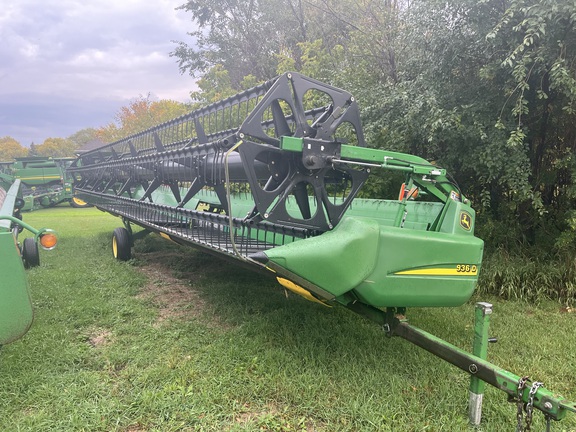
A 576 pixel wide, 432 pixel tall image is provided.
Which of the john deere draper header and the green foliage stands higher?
the john deere draper header

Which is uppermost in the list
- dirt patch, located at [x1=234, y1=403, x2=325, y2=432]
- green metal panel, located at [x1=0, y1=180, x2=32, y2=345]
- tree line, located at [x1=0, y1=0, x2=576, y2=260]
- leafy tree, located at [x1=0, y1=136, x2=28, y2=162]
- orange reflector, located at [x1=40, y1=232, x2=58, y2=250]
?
leafy tree, located at [x1=0, y1=136, x2=28, y2=162]

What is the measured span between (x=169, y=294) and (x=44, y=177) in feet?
54.2

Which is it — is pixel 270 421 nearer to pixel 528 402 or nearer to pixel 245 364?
pixel 245 364

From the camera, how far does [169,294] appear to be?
4793mm

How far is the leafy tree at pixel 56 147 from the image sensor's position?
6619cm

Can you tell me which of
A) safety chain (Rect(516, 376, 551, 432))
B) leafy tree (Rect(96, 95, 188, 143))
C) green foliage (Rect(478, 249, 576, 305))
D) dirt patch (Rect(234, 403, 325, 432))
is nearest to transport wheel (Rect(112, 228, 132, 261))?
dirt patch (Rect(234, 403, 325, 432))

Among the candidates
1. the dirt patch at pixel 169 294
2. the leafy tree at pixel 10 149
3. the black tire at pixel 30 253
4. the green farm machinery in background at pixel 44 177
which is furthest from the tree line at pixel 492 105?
the leafy tree at pixel 10 149

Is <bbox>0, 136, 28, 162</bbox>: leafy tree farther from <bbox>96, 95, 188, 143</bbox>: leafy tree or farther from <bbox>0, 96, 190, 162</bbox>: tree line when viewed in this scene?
<bbox>96, 95, 188, 143</bbox>: leafy tree

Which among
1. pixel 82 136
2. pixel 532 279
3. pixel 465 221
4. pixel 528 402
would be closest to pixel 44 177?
pixel 532 279

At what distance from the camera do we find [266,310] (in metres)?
4.09

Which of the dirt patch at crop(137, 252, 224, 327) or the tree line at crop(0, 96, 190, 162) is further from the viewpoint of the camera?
the tree line at crop(0, 96, 190, 162)

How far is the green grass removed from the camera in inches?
95.3

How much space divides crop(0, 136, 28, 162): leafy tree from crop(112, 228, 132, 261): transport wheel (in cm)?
→ 6732

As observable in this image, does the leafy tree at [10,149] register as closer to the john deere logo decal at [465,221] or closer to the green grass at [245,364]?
the green grass at [245,364]
